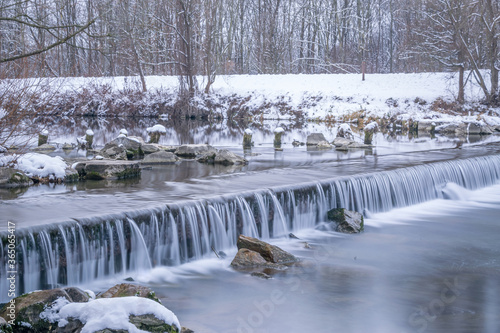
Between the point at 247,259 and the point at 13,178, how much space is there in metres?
5.91

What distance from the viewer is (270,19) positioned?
49.8 m

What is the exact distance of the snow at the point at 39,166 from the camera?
12258 mm

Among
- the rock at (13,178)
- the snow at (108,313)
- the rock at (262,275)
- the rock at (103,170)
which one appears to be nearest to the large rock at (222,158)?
the rock at (103,170)

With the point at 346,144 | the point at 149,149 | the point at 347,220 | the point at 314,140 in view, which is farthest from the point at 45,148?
the point at 347,220

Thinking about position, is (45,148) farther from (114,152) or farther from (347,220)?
(347,220)

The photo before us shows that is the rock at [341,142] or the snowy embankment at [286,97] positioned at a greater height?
the snowy embankment at [286,97]

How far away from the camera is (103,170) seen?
12.9m

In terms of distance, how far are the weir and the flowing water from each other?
2 centimetres

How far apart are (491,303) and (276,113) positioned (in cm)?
3415

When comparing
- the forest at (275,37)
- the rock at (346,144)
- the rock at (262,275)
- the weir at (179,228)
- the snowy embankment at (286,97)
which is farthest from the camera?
the snowy embankment at (286,97)

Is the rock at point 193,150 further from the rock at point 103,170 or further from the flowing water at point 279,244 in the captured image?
the rock at point 103,170

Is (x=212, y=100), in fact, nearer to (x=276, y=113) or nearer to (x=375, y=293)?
(x=276, y=113)

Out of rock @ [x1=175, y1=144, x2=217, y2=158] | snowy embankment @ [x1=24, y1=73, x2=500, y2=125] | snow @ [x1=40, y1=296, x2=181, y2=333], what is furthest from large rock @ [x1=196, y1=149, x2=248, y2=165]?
snowy embankment @ [x1=24, y1=73, x2=500, y2=125]

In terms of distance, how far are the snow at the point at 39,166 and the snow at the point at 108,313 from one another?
7.65m
